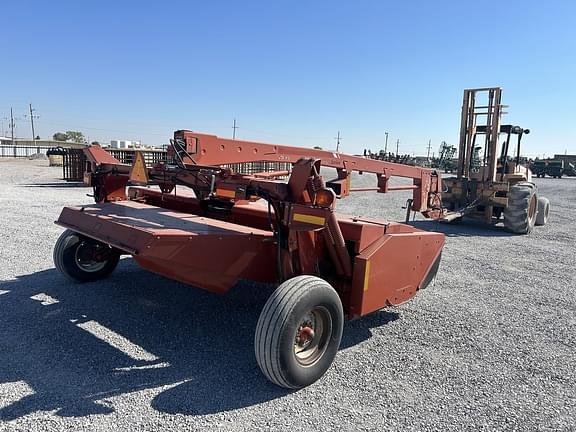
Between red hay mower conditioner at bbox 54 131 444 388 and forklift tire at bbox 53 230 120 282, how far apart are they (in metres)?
0.60

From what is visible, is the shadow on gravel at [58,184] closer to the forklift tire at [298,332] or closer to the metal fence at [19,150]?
the forklift tire at [298,332]

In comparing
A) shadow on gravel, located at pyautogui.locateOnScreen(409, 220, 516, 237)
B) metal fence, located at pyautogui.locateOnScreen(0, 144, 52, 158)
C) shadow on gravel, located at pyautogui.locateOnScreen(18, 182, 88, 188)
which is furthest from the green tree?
shadow on gravel, located at pyautogui.locateOnScreen(409, 220, 516, 237)

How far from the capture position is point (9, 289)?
5.13m

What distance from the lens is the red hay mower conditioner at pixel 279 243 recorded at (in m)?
3.36

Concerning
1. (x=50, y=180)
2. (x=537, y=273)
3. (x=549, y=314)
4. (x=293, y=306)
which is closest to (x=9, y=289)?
(x=293, y=306)

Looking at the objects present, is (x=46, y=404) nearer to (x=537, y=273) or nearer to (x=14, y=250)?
(x=14, y=250)

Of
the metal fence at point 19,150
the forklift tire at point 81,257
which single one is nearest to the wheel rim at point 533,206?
the forklift tire at point 81,257

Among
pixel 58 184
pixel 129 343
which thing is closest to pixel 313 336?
pixel 129 343

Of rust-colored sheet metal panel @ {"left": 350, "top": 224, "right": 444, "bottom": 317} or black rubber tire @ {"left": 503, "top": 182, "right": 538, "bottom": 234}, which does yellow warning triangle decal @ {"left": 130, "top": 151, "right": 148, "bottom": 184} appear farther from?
black rubber tire @ {"left": 503, "top": 182, "right": 538, "bottom": 234}

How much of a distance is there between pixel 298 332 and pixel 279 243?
2.53ft

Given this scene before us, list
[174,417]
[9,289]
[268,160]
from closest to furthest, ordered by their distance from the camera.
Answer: [174,417], [268,160], [9,289]

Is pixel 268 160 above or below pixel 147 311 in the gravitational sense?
above

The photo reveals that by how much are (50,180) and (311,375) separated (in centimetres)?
2094

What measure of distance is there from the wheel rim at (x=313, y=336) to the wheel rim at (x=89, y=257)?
2.85 meters
